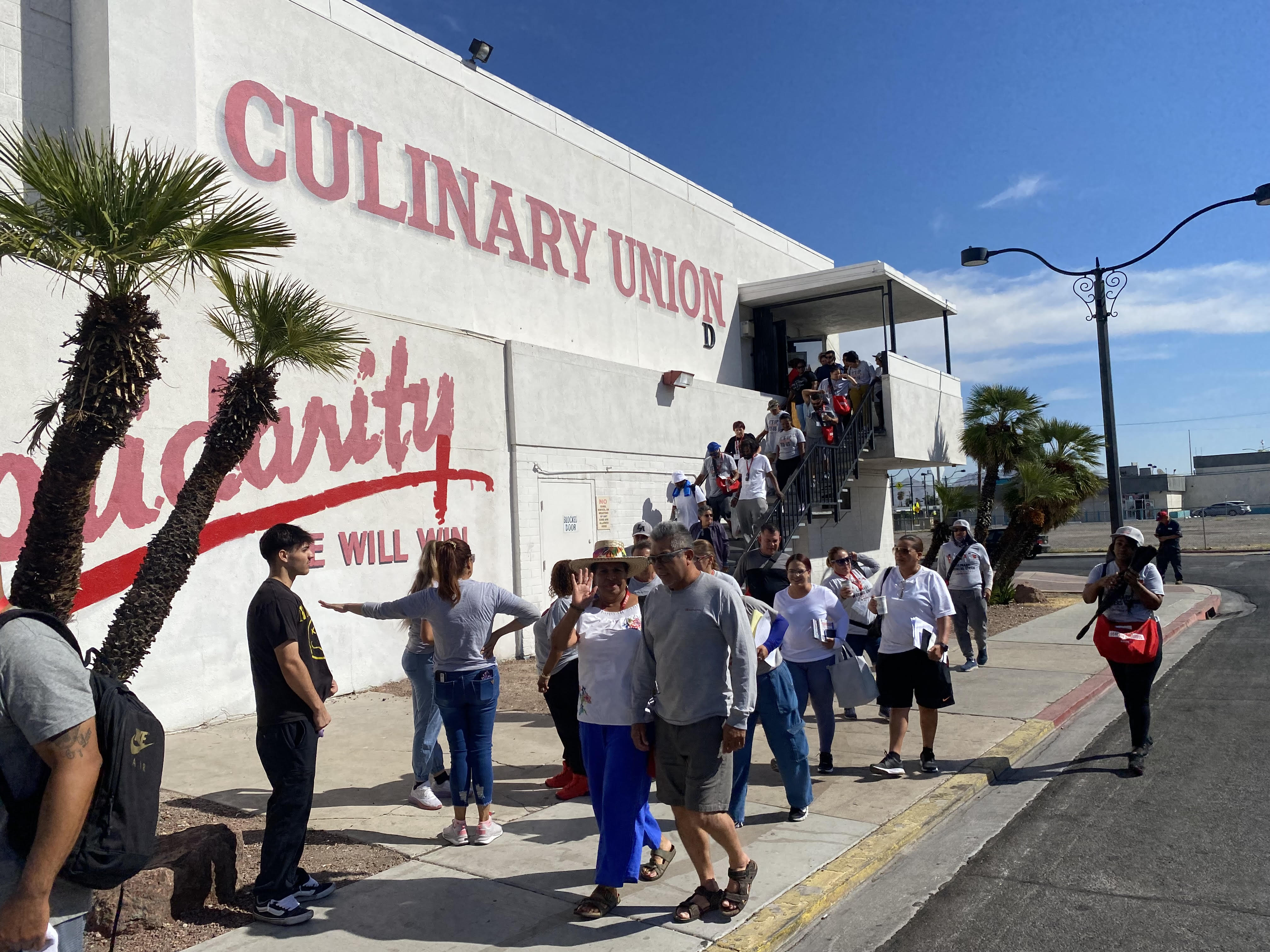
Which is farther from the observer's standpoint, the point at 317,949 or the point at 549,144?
the point at 549,144

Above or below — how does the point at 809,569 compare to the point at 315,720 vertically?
above

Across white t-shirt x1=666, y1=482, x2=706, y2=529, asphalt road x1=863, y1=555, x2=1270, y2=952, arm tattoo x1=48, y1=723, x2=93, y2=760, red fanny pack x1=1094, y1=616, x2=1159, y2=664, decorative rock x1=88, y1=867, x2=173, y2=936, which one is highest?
white t-shirt x1=666, y1=482, x2=706, y2=529

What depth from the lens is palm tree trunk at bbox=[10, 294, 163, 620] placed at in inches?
169

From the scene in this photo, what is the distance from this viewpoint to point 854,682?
6664mm

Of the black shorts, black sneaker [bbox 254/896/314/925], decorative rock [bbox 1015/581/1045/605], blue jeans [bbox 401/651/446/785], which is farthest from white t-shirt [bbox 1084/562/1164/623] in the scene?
decorative rock [bbox 1015/581/1045/605]

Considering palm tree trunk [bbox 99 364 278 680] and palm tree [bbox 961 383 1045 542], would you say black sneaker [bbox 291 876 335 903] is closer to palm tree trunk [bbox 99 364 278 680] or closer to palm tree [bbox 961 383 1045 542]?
palm tree trunk [bbox 99 364 278 680]

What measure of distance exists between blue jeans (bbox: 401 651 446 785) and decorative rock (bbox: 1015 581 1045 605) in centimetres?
1497

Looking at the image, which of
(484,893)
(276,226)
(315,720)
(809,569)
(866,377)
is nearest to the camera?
(315,720)

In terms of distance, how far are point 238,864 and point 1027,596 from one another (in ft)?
54.2

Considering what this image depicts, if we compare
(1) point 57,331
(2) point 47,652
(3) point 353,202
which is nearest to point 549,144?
(3) point 353,202

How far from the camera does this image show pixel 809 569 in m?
6.67

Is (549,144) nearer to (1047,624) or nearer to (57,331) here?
(57,331)

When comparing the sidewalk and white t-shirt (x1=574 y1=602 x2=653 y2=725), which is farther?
white t-shirt (x1=574 y1=602 x2=653 y2=725)

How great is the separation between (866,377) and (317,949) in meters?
14.7
